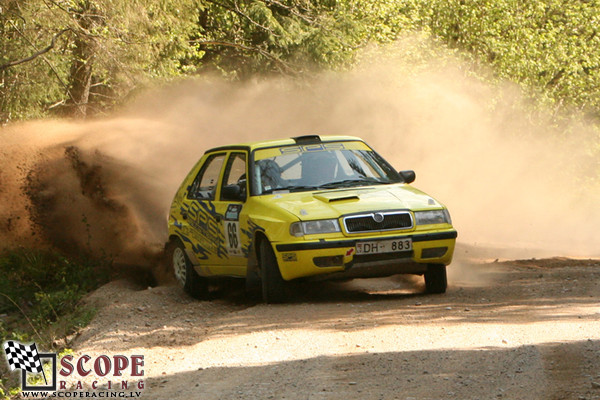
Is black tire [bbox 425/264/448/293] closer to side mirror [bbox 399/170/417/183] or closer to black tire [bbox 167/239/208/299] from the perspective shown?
side mirror [bbox 399/170/417/183]

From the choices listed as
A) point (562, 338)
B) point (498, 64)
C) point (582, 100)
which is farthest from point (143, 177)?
point (582, 100)

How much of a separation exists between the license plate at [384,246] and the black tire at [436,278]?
60 centimetres

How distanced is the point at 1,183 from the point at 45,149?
3.12 ft

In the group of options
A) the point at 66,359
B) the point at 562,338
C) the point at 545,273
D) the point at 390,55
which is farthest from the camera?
the point at 390,55

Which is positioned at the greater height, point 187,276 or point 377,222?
point 377,222

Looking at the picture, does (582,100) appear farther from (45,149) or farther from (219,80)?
(45,149)

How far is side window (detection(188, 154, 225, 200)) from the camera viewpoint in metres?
10.7

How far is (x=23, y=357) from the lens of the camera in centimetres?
822

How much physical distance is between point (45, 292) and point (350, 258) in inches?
276

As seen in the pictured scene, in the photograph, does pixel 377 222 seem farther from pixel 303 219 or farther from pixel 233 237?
pixel 233 237

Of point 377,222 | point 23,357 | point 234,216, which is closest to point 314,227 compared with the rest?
point 377,222

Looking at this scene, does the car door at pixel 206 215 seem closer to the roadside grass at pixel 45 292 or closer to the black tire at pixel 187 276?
the black tire at pixel 187 276

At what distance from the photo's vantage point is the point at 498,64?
33344mm

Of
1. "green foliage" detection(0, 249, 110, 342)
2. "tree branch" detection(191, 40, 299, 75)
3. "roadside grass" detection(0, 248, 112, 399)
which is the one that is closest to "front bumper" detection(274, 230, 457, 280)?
"roadside grass" detection(0, 248, 112, 399)
